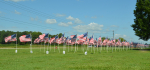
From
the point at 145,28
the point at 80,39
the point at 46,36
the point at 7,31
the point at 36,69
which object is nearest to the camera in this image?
the point at 36,69

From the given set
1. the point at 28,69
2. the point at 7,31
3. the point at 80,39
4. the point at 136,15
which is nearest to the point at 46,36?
the point at 80,39

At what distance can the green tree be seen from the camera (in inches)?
2621

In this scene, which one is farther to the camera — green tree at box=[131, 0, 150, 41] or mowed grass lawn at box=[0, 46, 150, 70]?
green tree at box=[131, 0, 150, 41]

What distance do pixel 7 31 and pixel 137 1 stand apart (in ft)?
512

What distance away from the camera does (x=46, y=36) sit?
5169 centimetres

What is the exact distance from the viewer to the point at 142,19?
6962cm

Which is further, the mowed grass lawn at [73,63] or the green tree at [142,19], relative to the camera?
the green tree at [142,19]

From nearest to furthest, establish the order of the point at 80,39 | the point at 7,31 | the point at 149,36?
the point at 80,39
the point at 149,36
the point at 7,31

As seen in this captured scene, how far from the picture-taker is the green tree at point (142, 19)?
66562mm

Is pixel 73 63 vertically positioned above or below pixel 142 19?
below

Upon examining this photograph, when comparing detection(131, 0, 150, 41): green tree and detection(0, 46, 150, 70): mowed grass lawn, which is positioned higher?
detection(131, 0, 150, 41): green tree

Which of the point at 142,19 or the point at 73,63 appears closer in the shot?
the point at 73,63

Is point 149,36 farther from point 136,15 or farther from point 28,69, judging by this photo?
point 28,69

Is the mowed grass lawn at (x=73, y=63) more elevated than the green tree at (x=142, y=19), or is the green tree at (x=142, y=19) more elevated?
the green tree at (x=142, y=19)
